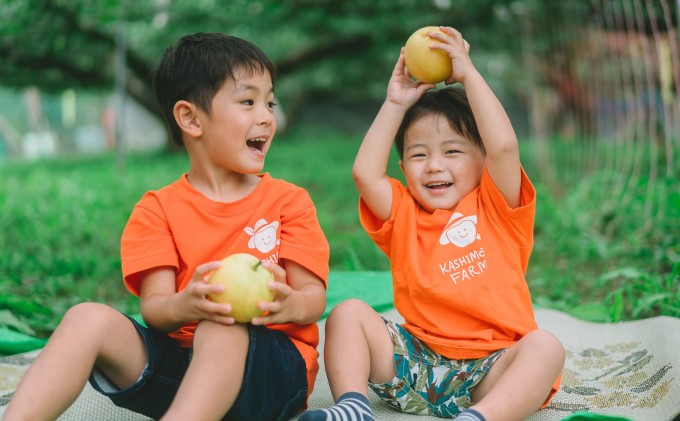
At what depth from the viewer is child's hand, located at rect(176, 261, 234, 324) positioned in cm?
188

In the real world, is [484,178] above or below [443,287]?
above

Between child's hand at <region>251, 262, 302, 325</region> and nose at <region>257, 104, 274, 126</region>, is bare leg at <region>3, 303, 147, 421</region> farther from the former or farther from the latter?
nose at <region>257, 104, 274, 126</region>


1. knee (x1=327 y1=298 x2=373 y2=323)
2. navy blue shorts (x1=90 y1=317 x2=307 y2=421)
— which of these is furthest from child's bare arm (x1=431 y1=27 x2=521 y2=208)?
navy blue shorts (x1=90 y1=317 x2=307 y2=421)

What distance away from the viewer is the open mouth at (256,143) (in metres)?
2.30

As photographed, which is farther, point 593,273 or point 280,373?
point 593,273

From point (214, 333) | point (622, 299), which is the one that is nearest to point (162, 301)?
point (214, 333)

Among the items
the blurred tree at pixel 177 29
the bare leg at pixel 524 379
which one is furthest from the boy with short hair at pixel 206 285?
the blurred tree at pixel 177 29

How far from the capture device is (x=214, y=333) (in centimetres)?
191

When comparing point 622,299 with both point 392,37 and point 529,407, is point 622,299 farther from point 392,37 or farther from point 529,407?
point 392,37

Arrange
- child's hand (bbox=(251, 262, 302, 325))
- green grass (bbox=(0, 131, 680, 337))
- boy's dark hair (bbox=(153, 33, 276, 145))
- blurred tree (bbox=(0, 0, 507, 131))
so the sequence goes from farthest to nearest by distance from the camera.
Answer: blurred tree (bbox=(0, 0, 507, 131)) → green grass (bbox=(0, 131, 680, 337)) → boy's dark hair (bbox=(153, 33, 276, 145)) → child's hand (bbox=(251, 262, 302, 325))

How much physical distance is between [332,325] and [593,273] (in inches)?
98.5

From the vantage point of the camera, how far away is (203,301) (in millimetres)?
1898

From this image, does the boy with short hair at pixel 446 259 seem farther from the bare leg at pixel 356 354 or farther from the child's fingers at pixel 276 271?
the child's fingers at pixel 276 271

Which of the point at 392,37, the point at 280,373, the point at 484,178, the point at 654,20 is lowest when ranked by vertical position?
the point at 280,373
